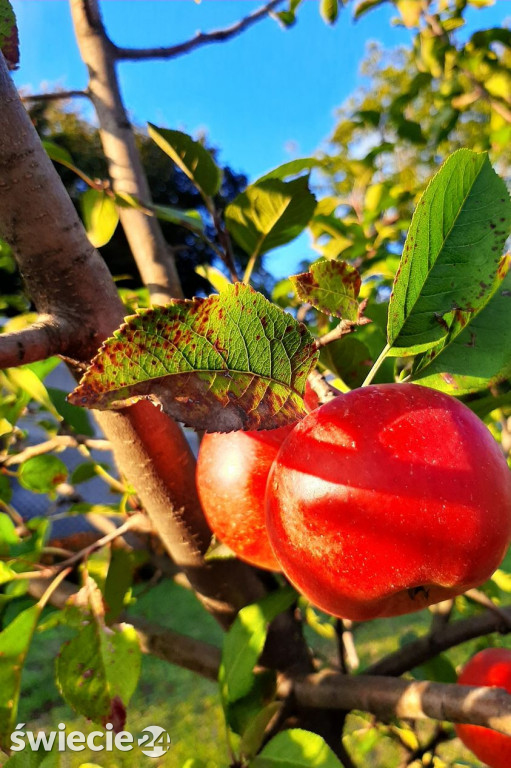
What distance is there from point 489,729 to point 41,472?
2.44ft

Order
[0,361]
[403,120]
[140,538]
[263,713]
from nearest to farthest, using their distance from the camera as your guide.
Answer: [0,361], [263,713], [140,538], [403,120]

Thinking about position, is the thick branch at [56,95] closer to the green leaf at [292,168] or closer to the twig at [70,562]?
the green leaf at [292,168]

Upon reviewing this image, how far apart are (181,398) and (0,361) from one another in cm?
11

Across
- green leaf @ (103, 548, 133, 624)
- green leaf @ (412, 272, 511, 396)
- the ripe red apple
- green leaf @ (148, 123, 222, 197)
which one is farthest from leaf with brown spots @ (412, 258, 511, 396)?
green leaf @ (103, 548, 133, 624)

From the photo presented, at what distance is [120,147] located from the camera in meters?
0.82

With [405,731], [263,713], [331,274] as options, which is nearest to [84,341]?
[331,274]

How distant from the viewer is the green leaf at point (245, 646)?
0.57 metres

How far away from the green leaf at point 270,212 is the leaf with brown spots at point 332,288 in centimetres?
27

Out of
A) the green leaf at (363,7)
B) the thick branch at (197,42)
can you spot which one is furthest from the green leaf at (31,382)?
the green leaf at (363,7)

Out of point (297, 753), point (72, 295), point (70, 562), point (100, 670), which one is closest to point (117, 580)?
point (70, 562)

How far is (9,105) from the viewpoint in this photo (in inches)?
14.7

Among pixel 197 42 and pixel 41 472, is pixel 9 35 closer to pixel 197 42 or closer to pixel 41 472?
pixel 197 42

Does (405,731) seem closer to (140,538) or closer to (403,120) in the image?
(140,538)

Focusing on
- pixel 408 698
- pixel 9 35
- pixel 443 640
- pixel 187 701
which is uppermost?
pixel 9 35
